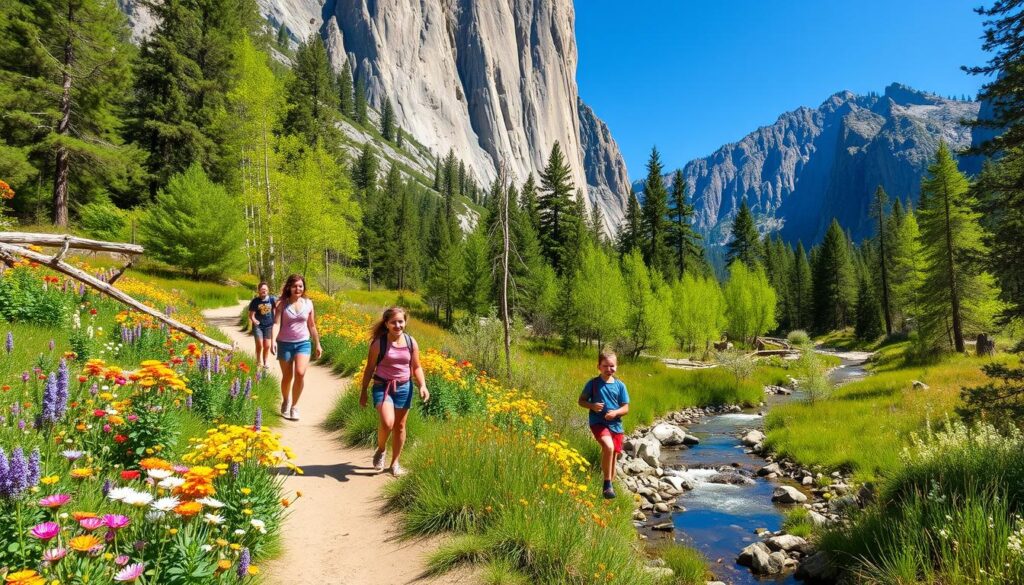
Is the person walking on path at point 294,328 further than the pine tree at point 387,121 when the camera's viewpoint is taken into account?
No

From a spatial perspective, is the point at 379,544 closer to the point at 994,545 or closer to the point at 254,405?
the point at 254,405

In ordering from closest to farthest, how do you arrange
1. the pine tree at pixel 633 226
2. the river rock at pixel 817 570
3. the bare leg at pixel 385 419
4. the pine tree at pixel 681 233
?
1. the bare leg at pixel 385 419
2. the river rock at pixel 817 570
3. the pine tree at pixel 633 226
4. the pine tree at pixel 681 233

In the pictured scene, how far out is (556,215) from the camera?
42156 mm

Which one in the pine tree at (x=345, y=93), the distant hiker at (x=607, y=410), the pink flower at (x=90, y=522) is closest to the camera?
the pink flower at (x=90, y=522)

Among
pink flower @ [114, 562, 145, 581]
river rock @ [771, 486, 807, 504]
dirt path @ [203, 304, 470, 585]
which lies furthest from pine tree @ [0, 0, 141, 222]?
river rock @ [771, 486, 807, 504]

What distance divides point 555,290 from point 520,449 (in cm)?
2895

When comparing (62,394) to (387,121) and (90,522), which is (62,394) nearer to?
(90,522)

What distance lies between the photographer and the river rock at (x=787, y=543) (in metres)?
7.99

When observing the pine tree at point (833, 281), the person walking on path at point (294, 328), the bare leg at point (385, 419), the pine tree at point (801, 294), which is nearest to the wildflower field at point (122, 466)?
the person walking on path at point (294, 328)

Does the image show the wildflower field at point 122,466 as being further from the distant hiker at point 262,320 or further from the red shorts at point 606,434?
the red shorts at point 606,434

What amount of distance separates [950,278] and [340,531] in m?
32.5

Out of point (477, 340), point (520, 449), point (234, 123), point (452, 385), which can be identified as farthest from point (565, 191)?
point (520, 449)

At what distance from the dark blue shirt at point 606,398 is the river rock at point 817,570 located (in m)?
3.67

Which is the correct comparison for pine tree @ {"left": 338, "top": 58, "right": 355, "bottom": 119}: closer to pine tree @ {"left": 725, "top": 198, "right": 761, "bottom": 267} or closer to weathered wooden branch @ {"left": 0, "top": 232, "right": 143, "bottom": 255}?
pine tree @ {"left": 725, "top": 198, "right": 761, "bottom": 267}
